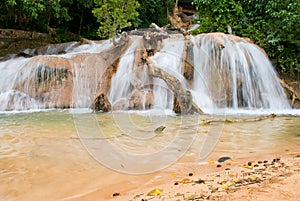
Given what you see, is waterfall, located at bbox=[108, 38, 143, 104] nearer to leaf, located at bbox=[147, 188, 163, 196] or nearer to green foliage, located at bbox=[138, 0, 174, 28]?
leaf, located at bbox=[147, 188, 163, 196]

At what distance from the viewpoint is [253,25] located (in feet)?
37.8

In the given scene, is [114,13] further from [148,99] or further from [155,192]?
[155,192]

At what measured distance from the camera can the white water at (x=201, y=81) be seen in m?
8.94

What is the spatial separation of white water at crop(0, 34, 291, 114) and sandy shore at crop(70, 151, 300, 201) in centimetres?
557

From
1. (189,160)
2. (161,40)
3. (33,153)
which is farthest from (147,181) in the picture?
(161,40)

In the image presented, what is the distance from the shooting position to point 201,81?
9.53 meters

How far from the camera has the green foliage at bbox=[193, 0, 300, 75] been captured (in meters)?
9.93

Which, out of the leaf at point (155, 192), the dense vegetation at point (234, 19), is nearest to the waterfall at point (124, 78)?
the dense vegetation at point (234, 19)

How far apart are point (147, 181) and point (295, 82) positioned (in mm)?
9026

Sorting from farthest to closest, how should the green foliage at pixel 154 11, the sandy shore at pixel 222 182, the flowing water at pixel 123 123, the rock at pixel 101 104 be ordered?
the green foliage at pixel 154 11 → the rock at pixel 101 104 → the flowing water at pixel 123 123 → the sandy shore at pixel 222 182

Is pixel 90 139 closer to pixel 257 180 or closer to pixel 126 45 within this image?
pixel 257 180

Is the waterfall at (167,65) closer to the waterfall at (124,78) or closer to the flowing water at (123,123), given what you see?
the flowing water at (123,123)

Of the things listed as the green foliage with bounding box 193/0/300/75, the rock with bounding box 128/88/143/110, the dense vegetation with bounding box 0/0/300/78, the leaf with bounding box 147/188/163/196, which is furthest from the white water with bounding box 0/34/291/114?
the leaf with bounding box 147/188/163/196

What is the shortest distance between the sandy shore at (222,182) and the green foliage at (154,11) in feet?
51.1
